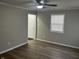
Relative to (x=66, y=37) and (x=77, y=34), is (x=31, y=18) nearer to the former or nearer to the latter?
(x=66, y=37)

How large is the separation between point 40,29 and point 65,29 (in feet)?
6.48

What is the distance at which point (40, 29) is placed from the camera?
6426 millimetres

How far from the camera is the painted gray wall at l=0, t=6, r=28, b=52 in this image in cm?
390

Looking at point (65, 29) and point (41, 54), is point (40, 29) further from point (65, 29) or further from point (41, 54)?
point (41, 54)

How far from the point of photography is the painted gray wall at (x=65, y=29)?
190 inches

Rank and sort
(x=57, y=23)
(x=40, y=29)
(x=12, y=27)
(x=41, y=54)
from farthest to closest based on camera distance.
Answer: (x=40, y=29), (x=57, y=23), (x=12, y=27), (x=41, y=54)

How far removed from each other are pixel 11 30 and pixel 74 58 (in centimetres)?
333

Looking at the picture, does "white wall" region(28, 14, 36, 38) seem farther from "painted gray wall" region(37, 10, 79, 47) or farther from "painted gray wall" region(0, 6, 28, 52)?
"painted gray wall" region(0, 6, 28, 52)

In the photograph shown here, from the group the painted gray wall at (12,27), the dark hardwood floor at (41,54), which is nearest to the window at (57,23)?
the dark hardwood floor at (41,54)

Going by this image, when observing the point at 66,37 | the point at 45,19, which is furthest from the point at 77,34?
the point at 45,19

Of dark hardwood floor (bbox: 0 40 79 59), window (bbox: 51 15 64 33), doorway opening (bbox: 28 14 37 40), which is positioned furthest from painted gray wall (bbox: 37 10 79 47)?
dark hardwood floor (bbox: 0 40 79 59)

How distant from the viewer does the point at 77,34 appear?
15.7 ft

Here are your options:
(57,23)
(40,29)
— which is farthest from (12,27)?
(57,23)

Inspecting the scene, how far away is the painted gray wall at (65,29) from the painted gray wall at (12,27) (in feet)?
4.71
